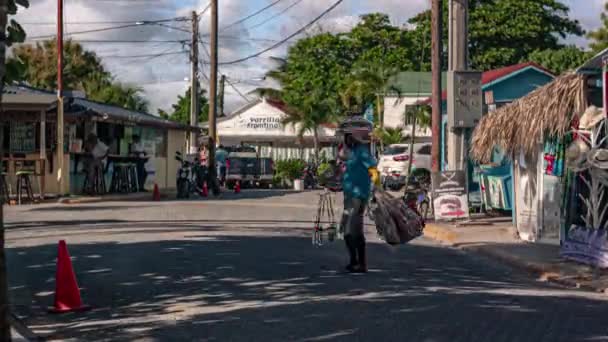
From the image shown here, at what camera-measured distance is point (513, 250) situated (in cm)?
1560

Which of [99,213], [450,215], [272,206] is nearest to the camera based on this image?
[450,215]

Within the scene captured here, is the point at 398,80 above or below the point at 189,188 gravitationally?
above

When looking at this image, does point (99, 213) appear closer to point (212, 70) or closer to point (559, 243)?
point (559, 243)

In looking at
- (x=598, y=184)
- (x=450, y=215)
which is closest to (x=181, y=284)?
(x=598, y=184)

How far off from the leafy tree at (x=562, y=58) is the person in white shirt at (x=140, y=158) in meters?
30.0

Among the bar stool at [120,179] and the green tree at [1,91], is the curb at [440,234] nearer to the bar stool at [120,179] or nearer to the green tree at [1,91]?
the green tree at [1,91]

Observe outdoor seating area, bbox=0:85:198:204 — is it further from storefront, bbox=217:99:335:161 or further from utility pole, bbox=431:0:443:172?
storefront, bbox=217:99:335:161

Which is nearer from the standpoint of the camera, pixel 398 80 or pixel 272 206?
pixel 272 206

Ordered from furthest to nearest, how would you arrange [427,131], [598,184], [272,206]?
[427,131] < [272,206] < [598,184]

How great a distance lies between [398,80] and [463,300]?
1965 inches

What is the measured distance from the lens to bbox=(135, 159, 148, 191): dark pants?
116 ft

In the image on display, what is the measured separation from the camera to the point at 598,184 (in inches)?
528

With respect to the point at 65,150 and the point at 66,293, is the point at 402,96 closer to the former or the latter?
the point at 65,150

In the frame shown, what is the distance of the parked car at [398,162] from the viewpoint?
37.8 m
